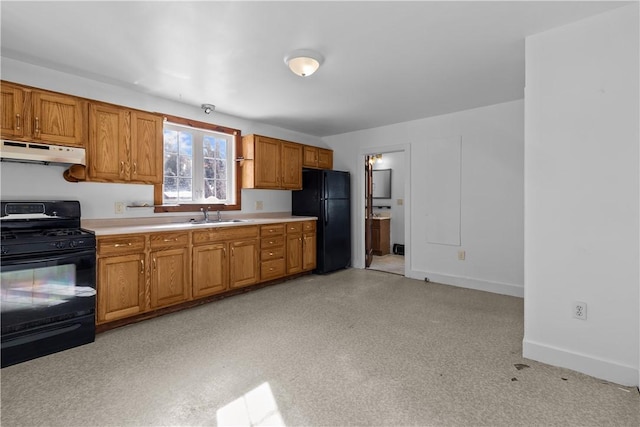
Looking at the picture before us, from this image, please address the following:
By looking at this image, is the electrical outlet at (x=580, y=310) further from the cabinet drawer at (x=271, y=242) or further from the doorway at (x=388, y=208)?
the doorway at (x=388, y=208)

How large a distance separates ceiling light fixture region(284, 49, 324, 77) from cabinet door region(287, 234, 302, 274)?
2375mm

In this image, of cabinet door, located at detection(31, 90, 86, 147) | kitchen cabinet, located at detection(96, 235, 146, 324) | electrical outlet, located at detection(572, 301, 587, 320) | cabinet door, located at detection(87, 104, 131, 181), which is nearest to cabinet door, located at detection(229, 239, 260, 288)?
kitchen cabinet, located at detection(96, 235, 146, 324)

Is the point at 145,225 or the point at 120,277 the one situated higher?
the point at 145,225

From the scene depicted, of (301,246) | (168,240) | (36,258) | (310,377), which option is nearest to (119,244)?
(168,240)

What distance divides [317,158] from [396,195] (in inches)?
92.4

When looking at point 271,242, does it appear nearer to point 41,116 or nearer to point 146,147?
point 146,147

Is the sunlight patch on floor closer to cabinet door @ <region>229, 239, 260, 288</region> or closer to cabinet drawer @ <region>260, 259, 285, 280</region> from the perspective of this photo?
cabinet door @ <region>229, 239, 260, 288</region>

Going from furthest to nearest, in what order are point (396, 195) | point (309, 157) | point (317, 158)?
point (396, 195) < point (317, 158) < point (309, 157)

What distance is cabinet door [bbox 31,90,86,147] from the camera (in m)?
2.54

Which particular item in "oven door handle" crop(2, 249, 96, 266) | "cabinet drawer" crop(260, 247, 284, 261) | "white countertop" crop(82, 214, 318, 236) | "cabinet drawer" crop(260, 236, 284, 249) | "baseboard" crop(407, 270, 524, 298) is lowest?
"baseboard" crop(407, 270, 524, 298)

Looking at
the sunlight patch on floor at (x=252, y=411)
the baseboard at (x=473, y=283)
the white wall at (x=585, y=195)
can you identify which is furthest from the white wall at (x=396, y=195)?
the sunlight patch on floor at (x=252, y=411)

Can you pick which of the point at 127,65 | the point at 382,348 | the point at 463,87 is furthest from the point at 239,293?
the point at 463,87

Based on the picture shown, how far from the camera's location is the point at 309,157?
4977mm

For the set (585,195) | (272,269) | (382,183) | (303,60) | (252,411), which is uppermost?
(303,60)
